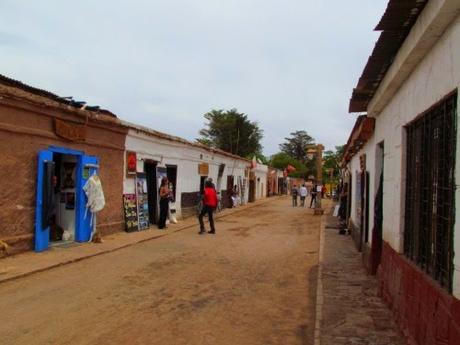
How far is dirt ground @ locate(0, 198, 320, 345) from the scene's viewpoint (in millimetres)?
5230

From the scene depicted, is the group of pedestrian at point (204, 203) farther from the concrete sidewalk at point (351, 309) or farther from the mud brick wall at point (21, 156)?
the concrete sidewalk at point (351, 309)

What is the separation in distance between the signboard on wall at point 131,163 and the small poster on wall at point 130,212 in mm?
628

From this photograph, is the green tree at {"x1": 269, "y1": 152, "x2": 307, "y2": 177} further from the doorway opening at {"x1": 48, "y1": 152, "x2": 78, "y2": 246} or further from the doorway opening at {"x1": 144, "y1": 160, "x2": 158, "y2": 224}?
the doorway opening at {"x1": 48, "y1": 152, "x2": 78, "y2": 246}

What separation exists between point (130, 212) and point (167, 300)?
7.72m

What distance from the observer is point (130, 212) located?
14117 mm

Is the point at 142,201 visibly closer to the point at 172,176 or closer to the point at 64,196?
the point at 64,196

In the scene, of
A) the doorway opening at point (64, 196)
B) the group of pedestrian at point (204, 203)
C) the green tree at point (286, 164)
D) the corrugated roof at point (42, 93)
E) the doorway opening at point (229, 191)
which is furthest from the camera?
the green tree at point (286, 164)

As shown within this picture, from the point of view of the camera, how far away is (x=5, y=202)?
8992mm

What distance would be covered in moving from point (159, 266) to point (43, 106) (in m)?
3.91

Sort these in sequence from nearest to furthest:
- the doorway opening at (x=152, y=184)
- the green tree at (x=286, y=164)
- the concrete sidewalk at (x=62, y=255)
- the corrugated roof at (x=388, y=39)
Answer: the corrugated roof at (x=388, y=39) → the concrete sidewalk at (x=62, y=255) → the doorway opening at (x=152, y=184) → the green tree at (x=286, y=164)

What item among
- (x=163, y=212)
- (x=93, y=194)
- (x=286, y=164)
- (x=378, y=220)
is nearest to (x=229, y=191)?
(x=163, y=212)

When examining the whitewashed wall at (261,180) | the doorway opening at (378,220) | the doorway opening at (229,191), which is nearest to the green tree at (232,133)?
the whitewashed wall at (261,180)

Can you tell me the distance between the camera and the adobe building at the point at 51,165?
9.10 m

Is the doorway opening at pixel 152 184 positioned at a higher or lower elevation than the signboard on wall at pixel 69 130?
lower
